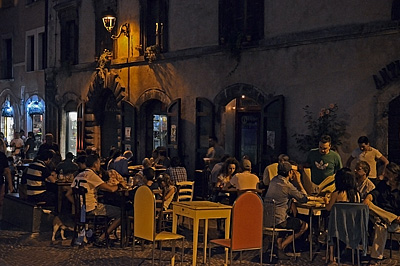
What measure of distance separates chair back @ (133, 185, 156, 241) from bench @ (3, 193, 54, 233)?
12.0 ft

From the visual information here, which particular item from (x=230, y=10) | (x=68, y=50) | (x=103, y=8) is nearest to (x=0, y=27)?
(x=68, y=50)

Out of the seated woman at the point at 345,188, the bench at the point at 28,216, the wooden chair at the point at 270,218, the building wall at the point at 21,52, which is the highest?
the building wall at the point at 21,52

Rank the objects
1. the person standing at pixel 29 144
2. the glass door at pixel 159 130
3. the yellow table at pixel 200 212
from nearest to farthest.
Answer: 1. the yellow table at pixel 200 212
2. the glass door at pixel 159 130
3. the person standing at pixel 29 144

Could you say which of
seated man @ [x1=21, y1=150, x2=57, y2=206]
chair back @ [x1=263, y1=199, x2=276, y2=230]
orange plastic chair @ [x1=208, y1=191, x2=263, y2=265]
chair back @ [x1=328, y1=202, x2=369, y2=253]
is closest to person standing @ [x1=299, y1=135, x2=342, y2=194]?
chair back @ [x1=263, y1=199, x2=276, y2=230]

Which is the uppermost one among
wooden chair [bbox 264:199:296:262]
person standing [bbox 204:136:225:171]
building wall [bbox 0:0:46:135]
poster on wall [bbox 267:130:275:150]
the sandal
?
building wall [bbox 0:0:46:135]

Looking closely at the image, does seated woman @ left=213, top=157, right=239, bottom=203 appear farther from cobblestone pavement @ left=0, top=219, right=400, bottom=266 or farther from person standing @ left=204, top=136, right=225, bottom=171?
person standing @ left=204, top=136, right=225, bottom=171

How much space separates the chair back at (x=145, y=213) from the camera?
8.46 metres

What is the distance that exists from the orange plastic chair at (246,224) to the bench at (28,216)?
4822 millimetres

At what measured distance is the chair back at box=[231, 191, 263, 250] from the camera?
26.5 feet

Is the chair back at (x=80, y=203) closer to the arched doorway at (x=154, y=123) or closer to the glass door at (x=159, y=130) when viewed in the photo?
the glass door at (x=159, y=130)

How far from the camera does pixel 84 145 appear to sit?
73.4 ft

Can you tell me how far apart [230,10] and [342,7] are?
3.65 meters

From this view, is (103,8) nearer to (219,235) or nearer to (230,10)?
(230,10)

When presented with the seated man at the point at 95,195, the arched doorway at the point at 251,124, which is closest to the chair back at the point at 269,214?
the seated man at the point at 95,195
